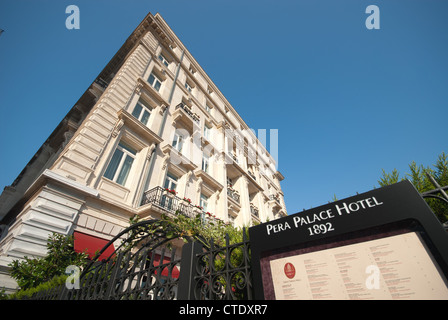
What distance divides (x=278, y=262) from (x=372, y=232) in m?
0.77

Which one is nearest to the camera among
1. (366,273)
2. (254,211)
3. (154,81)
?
(366,273)

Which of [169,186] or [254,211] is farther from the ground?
[254,211]

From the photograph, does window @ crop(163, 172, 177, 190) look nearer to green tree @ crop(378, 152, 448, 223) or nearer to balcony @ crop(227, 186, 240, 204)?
balcony @ crop(227, 186, 240, 204)

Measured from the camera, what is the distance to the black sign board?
1.20 meters

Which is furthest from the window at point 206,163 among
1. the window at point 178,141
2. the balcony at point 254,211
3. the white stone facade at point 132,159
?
the balcony at point 254,211

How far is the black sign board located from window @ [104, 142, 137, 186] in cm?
906

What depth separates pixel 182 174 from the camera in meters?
12.5

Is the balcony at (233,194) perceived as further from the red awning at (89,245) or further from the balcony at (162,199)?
the red awning at (89,245)

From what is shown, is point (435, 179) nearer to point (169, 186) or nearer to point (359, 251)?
point (359, 251)

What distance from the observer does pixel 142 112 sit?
469 inches

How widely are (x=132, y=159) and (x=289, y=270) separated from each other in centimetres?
1030

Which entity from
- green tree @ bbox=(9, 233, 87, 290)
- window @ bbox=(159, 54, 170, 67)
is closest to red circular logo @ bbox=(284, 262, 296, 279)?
green tree @ bbox=(9, 233, 87, 290)

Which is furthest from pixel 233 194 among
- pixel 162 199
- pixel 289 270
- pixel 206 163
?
pixel 289 270
